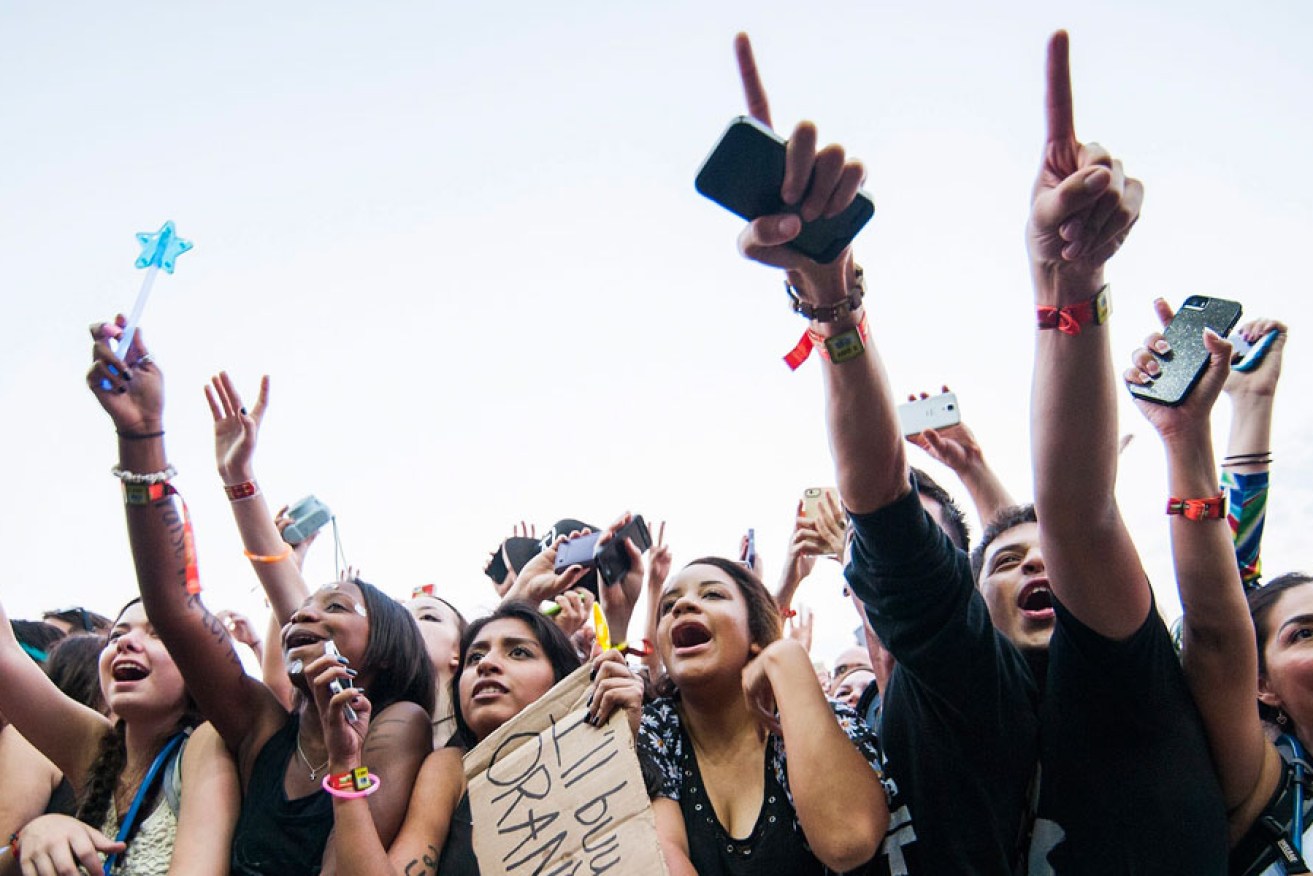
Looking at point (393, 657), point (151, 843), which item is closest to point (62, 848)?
point (151, 843)

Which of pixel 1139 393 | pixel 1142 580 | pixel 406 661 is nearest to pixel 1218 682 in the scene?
pixel 1142 580

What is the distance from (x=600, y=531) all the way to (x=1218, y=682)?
2585 millimetres

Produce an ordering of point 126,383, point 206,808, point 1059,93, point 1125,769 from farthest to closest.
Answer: point 126,383 < point 206,808 < point 1125,769 < point 1059,93

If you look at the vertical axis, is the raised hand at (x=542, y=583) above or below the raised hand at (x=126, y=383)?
below

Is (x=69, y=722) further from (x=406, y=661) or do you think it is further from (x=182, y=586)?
(x=406, y=661)

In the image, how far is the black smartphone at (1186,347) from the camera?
255 centimetres

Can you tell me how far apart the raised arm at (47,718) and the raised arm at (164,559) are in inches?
19.5

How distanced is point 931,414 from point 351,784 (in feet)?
8.87

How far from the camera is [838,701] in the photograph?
299cm

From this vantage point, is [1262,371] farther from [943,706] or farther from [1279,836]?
[943,706]

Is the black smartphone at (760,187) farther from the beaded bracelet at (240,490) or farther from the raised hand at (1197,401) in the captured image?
the beaded bracelet at (240,490)

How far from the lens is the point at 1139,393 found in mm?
2625

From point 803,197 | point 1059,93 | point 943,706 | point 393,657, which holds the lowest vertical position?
point 943,706

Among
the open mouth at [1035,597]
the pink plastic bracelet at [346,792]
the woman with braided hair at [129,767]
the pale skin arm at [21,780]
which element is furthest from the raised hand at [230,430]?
the open mouth at [1035,597]
